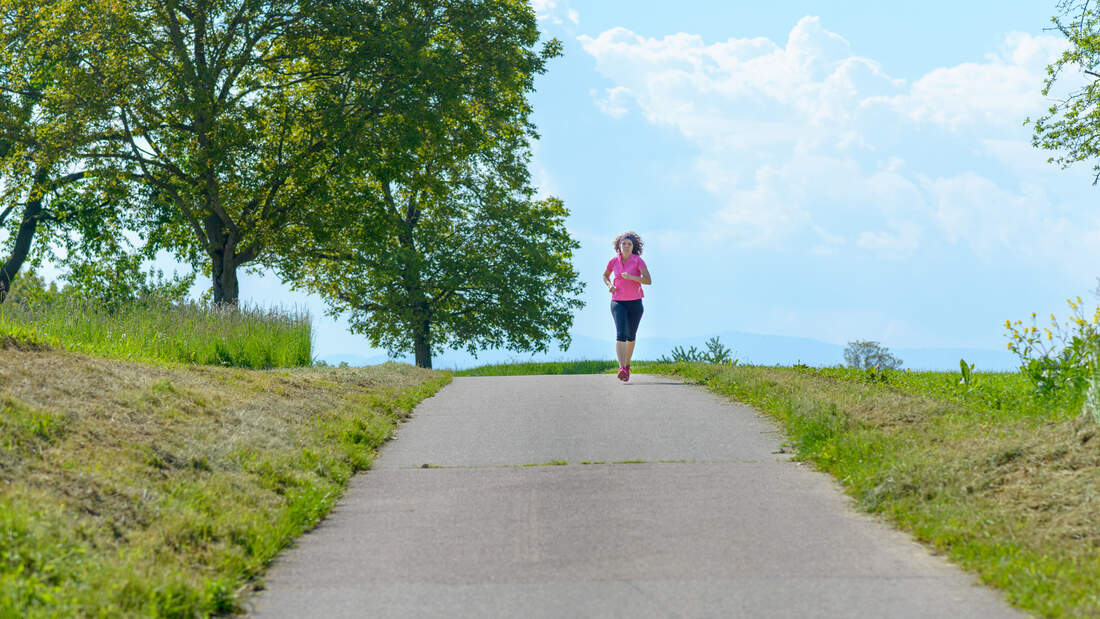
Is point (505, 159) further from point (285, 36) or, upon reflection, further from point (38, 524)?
point (38, 524)

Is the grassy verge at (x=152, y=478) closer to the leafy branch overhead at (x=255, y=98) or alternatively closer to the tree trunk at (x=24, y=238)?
the leafy branch overhead at (x=255, y=98)

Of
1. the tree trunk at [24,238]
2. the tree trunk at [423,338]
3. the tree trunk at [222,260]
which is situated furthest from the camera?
the tree trunk at [24,238]

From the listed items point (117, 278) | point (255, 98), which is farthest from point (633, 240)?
point (117, 278)

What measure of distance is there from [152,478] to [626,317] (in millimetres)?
9787

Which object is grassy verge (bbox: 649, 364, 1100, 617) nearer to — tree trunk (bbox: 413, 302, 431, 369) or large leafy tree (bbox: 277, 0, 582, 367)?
large leafy tree (bbox: 277, 0, 582, 367)

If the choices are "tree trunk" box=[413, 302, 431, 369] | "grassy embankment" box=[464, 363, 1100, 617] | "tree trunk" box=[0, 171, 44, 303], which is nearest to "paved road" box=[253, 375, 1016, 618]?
"grassy embankment" box=[464, 363, 1100, 617]

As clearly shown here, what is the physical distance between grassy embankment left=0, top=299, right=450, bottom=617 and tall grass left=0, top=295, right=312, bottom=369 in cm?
400

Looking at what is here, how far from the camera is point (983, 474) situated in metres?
7.02

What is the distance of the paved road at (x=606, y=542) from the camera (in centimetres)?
504

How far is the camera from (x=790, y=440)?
9570 mm

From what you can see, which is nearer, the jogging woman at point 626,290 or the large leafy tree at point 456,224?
the jogging woman at point 626,290

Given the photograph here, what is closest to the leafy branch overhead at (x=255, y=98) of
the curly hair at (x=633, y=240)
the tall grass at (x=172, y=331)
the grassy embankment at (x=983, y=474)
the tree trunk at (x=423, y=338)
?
the tree trunk at (x=423, y=338)

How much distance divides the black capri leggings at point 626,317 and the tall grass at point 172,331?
6.85m

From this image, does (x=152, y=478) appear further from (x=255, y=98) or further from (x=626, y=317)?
(x=255, y=98)
